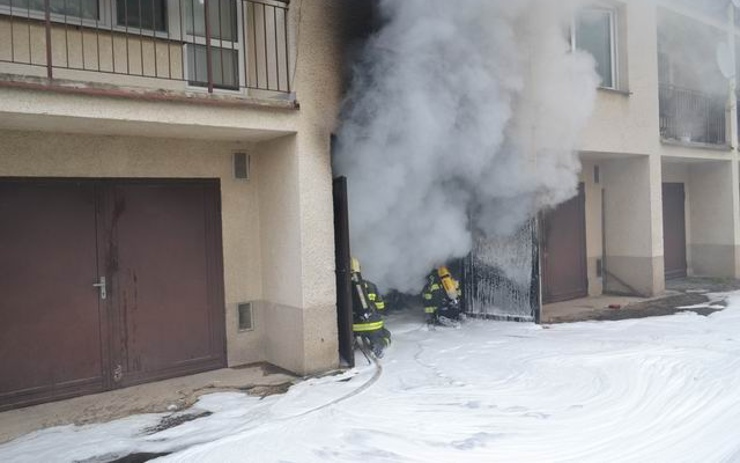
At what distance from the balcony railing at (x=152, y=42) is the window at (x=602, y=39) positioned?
21.0 ft

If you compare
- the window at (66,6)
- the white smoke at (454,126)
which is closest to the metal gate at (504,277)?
the white smoke at (454,126)

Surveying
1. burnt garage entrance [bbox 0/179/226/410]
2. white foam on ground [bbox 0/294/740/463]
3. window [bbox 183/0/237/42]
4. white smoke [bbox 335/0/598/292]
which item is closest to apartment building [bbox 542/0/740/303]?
white smoke [bbox 335/0/598/292]

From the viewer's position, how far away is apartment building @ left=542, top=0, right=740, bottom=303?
1084 cm

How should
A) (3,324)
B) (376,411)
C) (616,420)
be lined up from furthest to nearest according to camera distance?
(3,324) < (376,411) < (616,420)

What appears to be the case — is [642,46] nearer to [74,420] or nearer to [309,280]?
[309,280]

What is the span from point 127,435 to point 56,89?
2.84 m

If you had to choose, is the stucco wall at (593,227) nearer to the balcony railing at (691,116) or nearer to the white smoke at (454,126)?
the balcony railing at (691,116)

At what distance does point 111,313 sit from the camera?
6.21 metres

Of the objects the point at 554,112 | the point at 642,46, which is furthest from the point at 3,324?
the point at 642,46

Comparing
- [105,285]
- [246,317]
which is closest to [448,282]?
[246,317]

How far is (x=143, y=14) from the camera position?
6.55m

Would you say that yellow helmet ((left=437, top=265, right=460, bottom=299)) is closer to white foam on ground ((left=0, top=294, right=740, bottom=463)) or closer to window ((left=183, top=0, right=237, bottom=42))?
white foam on ground ((left=0, top=294, right=740, bottom=463))

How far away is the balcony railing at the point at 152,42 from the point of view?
572 centimetres

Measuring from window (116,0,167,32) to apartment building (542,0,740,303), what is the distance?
22.3 feet
